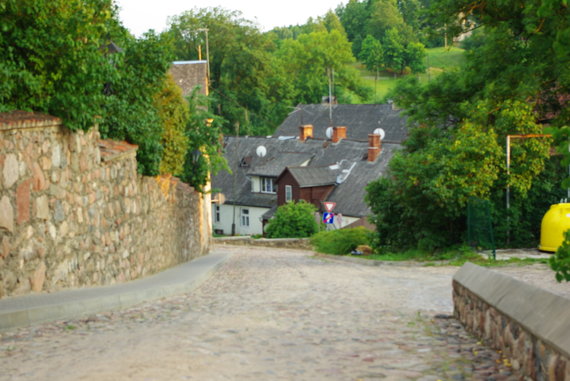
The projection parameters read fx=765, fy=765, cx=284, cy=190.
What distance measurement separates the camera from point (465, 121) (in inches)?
845

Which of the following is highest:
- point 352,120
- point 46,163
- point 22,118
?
point 352,120

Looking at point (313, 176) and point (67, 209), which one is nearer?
point (67, 209)

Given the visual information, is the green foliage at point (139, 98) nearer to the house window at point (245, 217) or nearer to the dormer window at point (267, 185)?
the dormer window at point (267, 185)

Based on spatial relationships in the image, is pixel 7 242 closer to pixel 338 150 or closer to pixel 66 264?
pixel 66 264

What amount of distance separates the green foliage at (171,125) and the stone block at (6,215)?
323 inches

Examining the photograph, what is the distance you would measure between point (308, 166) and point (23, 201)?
4742cm

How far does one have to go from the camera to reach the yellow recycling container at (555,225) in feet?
58.8

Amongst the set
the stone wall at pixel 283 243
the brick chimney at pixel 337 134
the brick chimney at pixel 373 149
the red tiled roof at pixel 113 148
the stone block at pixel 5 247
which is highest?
the brick chimney at pixel 337 134

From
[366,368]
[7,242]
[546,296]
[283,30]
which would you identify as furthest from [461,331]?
[283,30]

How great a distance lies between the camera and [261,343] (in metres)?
7.01

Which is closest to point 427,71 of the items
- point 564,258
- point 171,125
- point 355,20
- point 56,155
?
point 355,20

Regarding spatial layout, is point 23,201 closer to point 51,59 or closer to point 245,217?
point 51,59

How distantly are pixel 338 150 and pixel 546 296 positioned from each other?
176 ft

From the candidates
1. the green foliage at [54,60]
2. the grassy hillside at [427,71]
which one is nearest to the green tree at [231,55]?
the grassy hillside at [427,71]
